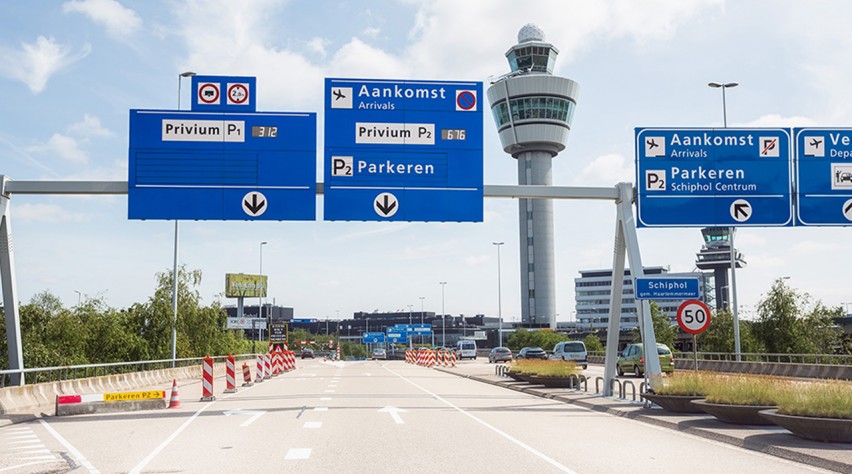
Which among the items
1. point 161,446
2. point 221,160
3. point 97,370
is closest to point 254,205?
point 221,160

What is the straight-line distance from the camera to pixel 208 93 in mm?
23703

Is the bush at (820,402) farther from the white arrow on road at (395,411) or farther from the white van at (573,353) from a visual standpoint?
the white van at (573,353)

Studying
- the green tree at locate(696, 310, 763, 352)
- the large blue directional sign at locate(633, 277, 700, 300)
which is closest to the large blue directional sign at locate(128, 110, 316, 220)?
the large blue directional sign at locate(633, 277, 700, 300)

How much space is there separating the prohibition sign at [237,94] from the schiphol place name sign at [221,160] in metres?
0.03

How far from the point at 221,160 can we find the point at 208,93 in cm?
213

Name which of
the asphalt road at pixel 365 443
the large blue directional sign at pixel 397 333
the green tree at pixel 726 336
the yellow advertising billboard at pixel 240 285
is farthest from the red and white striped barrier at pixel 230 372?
the yellow advertising billboard at pixel 240 285

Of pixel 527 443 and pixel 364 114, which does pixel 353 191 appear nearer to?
pixel 364 114

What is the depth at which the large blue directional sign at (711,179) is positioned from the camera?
23562 millimetres

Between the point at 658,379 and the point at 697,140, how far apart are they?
7506 mm

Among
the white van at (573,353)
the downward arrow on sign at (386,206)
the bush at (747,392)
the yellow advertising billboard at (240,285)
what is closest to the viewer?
the bush at (747,392)

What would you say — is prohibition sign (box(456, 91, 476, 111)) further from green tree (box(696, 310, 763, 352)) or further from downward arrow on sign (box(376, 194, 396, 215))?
green tree (box(696, 310, 763, 352))

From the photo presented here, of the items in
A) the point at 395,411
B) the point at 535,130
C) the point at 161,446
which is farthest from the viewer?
the point at 535,130

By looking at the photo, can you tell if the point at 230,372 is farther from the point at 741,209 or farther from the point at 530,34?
the point at 530,34

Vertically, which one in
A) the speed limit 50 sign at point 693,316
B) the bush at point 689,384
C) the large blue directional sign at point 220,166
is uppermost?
the large blue directional sign at point 220,166
